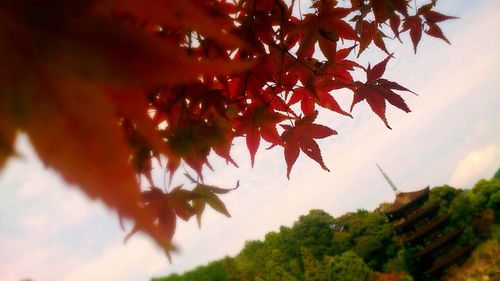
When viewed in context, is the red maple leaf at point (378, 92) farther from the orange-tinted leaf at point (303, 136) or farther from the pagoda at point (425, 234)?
the pagoda at point (425, 234)

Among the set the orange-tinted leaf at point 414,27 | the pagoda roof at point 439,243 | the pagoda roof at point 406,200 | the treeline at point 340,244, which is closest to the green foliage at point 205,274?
the treeline at point 340,244

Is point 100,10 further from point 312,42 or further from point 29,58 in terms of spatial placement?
point 312,42

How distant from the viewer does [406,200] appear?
26.2m

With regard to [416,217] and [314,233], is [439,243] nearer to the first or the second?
[416,217]

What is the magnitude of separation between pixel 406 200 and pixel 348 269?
7.83 m

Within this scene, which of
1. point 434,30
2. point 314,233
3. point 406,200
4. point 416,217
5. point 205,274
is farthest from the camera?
point 314,233

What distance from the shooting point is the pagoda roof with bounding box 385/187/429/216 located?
25625 mm

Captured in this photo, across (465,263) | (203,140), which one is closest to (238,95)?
(203,140)

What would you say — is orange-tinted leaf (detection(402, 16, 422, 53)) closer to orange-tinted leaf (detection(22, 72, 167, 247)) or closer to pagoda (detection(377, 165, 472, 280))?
orange-tinted leaf (detection(22, 72, 167, 247))

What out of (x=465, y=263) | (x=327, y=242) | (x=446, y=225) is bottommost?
(x=465, y=263)

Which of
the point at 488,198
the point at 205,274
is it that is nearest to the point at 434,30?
the point at 205,274

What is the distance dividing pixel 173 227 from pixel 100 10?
34.4 inches

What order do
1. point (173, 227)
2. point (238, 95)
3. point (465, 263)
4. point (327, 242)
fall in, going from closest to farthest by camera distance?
point (173, 227) < point (238, 95) < point (465, 263) < point (327, 242)

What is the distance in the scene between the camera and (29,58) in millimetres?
304
